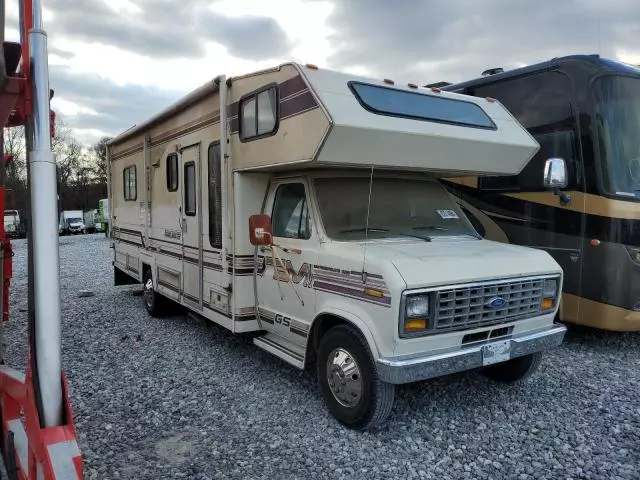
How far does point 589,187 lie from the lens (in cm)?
562

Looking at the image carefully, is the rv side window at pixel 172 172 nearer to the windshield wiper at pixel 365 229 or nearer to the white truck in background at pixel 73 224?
the windshield wiper at pixel 365 229

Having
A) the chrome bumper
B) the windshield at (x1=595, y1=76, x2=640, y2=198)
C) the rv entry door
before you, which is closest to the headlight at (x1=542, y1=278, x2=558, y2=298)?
the chrome bumper

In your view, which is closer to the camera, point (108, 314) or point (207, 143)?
point (207, 143)

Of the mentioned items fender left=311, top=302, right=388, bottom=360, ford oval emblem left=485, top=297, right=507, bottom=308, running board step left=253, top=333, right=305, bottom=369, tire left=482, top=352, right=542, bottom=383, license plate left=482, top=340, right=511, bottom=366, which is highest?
ford oval emblem left=485, top=297, right=507, bottom=308

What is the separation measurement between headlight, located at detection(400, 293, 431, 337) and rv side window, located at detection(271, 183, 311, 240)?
1.23 meters

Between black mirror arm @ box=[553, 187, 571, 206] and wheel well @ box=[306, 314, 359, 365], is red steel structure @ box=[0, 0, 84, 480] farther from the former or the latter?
black mirror arm @ box=[553, 187, 571, 206]

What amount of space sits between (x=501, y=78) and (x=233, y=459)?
17.7 feet

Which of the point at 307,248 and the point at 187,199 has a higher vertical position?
the point at 187,199

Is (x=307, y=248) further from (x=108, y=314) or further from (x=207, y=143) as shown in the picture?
(x=108, y=314)

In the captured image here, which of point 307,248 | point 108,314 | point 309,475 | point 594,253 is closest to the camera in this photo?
point 309,475

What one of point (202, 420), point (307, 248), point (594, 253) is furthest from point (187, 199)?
point (594, 253)

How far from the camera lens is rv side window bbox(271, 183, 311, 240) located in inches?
183

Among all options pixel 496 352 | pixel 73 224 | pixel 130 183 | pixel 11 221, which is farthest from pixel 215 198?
pixel 73 224

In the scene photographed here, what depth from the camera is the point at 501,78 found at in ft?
21.9
